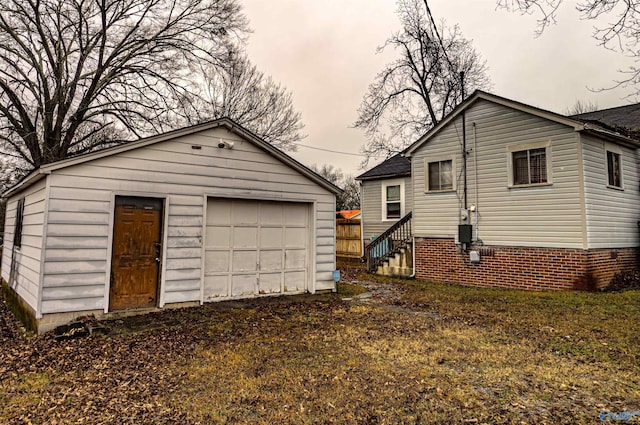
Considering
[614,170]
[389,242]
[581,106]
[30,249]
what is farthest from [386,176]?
[581,106]

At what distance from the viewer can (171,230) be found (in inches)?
273

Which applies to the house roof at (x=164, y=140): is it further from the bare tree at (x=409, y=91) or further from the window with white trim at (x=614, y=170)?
the bare tree at (x=409, y=91)

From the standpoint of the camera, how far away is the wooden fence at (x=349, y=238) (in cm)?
1729

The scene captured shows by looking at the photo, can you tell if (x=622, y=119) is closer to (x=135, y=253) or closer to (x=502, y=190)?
(x=502, y=190)

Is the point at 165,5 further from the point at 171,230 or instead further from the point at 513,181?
the point at 513,181

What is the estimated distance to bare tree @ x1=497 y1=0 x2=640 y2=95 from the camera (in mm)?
5047

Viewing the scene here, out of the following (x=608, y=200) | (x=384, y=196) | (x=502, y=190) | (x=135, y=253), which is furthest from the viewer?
(x=384, y=196)

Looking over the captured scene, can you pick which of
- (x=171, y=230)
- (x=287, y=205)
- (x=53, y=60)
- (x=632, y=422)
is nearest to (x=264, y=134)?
(x=53, y=60)

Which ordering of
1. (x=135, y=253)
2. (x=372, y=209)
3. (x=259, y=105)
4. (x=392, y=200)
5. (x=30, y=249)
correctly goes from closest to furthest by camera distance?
1. (x=135, y=253)
2. (x=30, y=249)
3. (x=392, y=200)
4. (x=372, y=209)
5. (x=259, y=105)

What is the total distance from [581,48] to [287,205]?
6.31m

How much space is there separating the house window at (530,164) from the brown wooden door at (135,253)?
362 inches

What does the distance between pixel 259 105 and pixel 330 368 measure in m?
19.2

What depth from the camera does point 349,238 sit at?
1770 cm

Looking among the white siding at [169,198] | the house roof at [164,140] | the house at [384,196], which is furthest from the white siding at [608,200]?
the house at [384,196]
